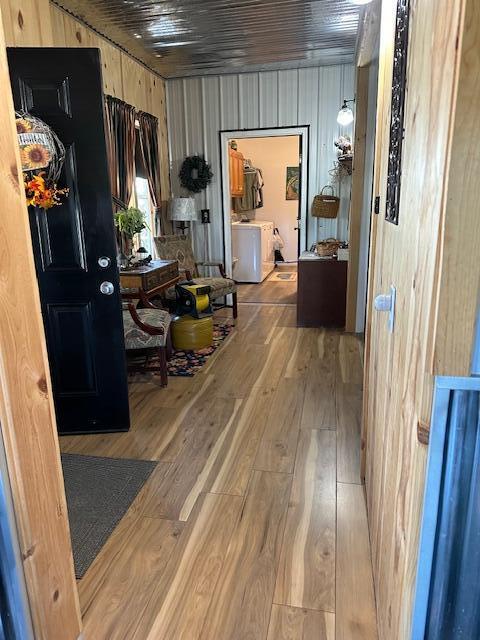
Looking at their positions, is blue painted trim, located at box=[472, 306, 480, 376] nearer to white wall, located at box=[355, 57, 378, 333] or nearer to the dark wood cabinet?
white wall, located at box=[355, 57, 378, 333]

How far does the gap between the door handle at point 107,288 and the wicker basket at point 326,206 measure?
11.1ft

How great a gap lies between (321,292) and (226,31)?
2.60 m

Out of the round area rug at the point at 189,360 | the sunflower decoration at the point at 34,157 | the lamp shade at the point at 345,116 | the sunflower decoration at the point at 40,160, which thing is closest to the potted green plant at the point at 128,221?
the round area rug at the point at 189,360

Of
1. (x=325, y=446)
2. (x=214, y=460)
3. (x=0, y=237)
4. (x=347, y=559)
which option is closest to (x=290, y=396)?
(x=325, y=446)

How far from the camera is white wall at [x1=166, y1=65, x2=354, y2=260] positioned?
16.9 feet

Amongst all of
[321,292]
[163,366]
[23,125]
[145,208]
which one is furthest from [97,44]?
[321,292]

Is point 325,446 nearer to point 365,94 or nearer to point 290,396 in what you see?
point 290,396

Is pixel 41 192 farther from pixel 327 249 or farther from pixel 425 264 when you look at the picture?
pixel 327 249

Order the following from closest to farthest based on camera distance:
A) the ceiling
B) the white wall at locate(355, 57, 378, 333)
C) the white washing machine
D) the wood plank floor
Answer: the wood plank floor
the ceiling
the white wall at locate(355, 57, 378, 333)
the white washing machine

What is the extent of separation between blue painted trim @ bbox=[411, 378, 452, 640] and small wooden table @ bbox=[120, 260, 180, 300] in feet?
10.4

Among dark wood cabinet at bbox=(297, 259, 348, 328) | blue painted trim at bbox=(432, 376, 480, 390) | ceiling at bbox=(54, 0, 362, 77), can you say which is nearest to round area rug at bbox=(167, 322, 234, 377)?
dark wood cabinet at bbox=(297, 259, 348, 328)

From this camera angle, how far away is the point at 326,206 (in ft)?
17.1

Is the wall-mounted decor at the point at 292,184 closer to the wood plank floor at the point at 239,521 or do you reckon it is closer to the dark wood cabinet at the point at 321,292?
the dark wood cabinet at the point at 321,292

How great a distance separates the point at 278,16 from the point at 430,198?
3.65 m
